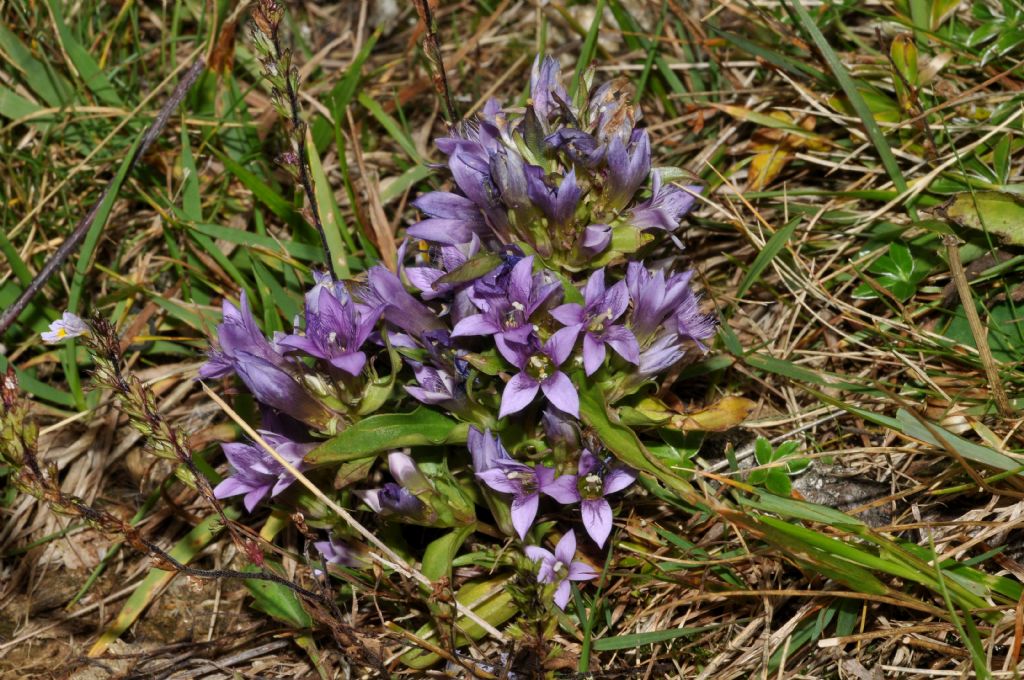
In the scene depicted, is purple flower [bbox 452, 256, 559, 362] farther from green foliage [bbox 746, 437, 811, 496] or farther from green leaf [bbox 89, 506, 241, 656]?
green leaf [bbox 89, 506, 241, 656]

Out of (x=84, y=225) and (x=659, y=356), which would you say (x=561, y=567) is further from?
(x=84, y=225)

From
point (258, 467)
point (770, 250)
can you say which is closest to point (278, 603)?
point (258, 467)

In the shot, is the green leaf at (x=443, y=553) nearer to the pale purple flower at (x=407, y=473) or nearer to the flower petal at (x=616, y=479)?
the pale purple flower at (x=407, y=473)

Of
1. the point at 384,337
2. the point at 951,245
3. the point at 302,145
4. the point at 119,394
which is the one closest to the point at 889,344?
the point at 951,245

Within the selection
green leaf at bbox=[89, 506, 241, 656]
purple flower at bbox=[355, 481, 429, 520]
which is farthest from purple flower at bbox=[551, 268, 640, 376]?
green leaf at bbox=[89, 506, 241, 656]

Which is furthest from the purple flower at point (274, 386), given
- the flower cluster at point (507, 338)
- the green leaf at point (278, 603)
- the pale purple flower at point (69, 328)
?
the green leaf at point (278, 603)

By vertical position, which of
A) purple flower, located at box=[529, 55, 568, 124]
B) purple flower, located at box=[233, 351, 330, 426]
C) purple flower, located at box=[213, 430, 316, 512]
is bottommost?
purple flower, located at box=[213, 430, 316, 512]
